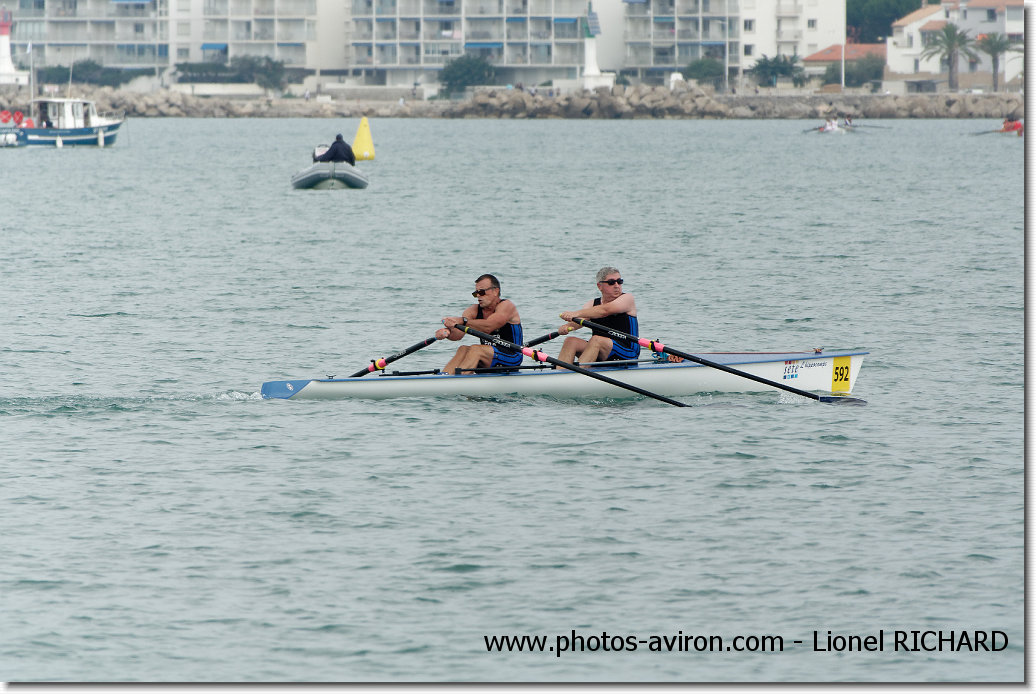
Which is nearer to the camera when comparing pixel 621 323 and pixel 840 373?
pixel 621 323

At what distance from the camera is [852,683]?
→ 33.5 feet

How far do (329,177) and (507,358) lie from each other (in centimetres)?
4108

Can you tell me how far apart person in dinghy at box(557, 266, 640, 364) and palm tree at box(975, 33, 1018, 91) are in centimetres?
12484

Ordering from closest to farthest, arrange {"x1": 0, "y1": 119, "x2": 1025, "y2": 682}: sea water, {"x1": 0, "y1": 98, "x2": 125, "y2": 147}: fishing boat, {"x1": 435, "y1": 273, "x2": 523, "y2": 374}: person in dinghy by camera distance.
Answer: {"x1": 0, "y1": 119, "x2": 1025, "y2": 682}: sea water < {"x1": 435, "y1": 273, "x2": 523, "y2": 374}: person in dinghy < {"x1": 0, "y1": 98, "x2": 125, "y2": 147}: fishing boat

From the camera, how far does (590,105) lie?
139 m

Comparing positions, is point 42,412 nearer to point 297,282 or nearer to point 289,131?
point 297,282

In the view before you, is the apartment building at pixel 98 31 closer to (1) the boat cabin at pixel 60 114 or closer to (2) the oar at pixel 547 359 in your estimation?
(1) the boat cabin at pixel 60 114

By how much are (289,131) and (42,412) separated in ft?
351

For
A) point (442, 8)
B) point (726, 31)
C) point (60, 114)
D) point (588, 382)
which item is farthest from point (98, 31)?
point (588, 382)

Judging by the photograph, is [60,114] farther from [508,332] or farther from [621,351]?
[621,351]

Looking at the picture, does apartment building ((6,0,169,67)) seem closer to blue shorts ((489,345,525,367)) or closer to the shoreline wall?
the shoreline wall

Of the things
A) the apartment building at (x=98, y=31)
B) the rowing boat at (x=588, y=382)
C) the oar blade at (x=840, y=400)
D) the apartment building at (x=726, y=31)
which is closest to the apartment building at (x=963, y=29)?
the apartment building at (x=726, y=31)

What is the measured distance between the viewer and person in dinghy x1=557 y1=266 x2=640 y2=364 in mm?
18156

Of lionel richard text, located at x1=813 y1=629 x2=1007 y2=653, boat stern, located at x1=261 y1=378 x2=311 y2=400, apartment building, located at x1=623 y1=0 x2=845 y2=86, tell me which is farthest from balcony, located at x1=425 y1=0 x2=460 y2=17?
lionel richard text, located at x1=813 y1=629 x2=1007 y2=653
